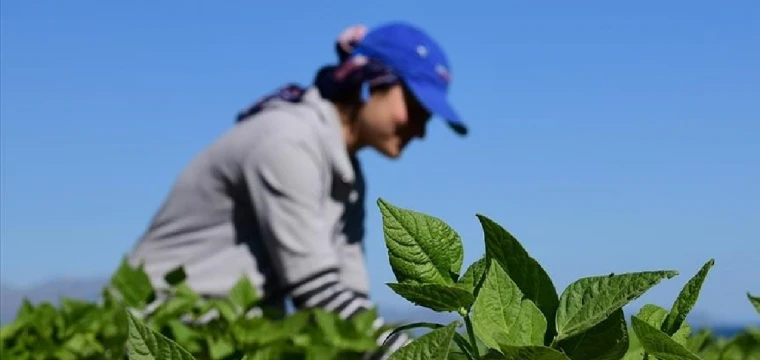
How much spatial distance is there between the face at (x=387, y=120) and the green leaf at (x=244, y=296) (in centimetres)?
202

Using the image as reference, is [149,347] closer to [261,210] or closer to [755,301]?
[755,301]

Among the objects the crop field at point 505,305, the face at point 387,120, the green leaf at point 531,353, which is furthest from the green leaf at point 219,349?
the face at point 387,120

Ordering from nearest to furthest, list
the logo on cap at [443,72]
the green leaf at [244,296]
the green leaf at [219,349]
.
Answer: the green leaf at [219,349] → the green leaf at [244,296] → the logo on cap at [443,72]

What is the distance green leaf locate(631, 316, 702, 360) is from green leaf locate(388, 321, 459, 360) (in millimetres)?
110

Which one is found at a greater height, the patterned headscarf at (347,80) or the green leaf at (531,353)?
the patterned headscarf at (347,80)

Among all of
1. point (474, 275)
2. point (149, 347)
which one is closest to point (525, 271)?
point (474, 275)

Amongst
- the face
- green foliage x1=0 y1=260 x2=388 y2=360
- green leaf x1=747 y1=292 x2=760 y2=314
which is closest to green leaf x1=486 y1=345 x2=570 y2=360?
green leaf x1=747 y1=292 x2=760 y2=314

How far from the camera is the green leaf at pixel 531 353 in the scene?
0.53 metres

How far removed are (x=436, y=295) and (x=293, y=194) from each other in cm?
303

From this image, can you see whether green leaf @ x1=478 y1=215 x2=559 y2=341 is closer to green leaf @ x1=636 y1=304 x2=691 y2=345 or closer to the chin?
green leaf @ x1=636 y1=304 x2=691 y2=345

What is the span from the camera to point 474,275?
24.2 inches

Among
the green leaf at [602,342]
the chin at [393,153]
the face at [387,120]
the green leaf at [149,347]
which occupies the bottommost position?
the green leaf at [149,347]

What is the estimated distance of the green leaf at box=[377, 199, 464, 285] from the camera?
594 millimetres

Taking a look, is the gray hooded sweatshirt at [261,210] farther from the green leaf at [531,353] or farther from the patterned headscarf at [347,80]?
the green leaf at [531,353]
